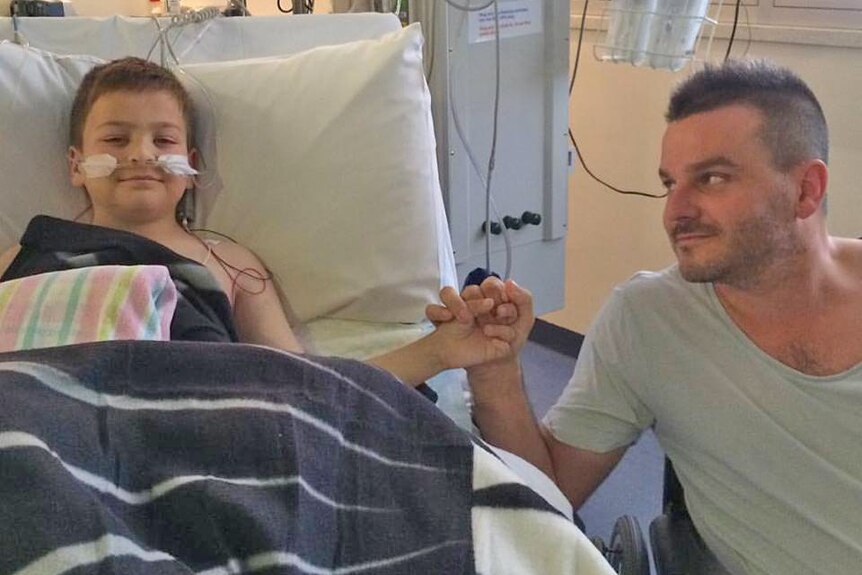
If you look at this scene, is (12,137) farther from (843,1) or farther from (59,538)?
(843,1)

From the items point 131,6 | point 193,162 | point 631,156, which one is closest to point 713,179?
point 193,162

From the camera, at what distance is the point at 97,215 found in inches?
51.2

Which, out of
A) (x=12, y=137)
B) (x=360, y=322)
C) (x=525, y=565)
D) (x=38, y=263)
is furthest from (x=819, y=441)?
(x=12, y=137)

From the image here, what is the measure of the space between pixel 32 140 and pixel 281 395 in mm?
650

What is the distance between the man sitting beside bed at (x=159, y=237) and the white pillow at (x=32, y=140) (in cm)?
3

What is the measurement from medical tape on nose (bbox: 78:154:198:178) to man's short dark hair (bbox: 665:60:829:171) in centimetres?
64

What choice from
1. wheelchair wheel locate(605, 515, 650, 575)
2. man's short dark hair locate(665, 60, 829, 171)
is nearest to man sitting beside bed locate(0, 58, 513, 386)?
wheelchair wheel locate(605, 515, 650, 575)

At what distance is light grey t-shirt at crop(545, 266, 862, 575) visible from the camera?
1.06m

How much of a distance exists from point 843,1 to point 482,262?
0.86 meters

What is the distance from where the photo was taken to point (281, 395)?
34.7 inches

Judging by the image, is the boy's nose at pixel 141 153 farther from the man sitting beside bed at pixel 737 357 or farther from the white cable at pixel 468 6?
the white cable at pixel 468 6

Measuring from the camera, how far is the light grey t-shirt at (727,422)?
3.47 ft

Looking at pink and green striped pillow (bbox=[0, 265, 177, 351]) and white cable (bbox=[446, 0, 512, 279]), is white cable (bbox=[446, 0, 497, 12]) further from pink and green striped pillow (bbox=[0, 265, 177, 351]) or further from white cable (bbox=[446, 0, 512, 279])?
pink and green striped pillow (bbox=[0, 265, 177, 351])

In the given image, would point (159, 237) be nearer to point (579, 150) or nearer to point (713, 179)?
point (713, 179)
